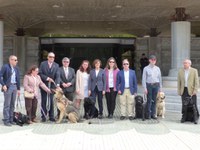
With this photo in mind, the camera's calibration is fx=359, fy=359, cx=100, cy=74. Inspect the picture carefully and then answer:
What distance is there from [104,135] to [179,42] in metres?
10.2

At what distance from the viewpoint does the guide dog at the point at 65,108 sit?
1004 cm

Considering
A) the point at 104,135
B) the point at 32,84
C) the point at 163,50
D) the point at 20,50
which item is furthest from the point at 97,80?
the point at 20,50

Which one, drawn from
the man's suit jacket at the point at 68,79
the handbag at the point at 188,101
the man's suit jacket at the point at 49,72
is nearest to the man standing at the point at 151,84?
the handbag at the point at 188,101

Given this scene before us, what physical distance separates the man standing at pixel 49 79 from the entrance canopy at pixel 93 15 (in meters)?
7.39

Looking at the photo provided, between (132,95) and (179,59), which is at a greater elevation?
(179,59)

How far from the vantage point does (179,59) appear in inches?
701

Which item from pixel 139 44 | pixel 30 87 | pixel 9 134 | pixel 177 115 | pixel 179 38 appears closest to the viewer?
pixel 9 134

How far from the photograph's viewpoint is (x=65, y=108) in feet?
33.2

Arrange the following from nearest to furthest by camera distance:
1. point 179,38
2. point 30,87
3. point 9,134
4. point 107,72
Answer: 1. point 9,134
2. point 30,87
3. point 107,72
4. point 179,38

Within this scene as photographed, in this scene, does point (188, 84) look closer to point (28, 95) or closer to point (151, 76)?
point (151, 76)

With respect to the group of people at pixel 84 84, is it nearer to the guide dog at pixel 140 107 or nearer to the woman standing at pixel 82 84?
the woman standing at pixel 82 84

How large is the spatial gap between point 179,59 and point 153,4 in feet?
10.2

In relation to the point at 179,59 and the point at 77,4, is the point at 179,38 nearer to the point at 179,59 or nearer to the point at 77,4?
the point at 179,59

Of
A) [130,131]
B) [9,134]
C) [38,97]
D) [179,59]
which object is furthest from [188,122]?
[179,59]
